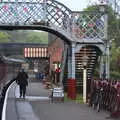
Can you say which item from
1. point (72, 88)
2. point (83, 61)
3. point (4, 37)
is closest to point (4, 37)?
point (4, 37)

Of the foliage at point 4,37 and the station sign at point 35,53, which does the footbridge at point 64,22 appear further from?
the foliage at point 4,37

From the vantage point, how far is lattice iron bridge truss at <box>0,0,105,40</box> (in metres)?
31.2

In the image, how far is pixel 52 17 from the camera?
31.4 meters

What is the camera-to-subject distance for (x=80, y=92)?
113 ft

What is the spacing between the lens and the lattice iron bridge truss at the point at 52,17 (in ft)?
102

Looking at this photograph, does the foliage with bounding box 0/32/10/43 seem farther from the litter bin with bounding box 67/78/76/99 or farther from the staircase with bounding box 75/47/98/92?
the litter bin with bounding box 67/78/76/99

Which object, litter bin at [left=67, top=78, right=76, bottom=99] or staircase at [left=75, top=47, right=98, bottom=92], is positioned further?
staircase at [left=75, top=47, right=98, bottom=92]

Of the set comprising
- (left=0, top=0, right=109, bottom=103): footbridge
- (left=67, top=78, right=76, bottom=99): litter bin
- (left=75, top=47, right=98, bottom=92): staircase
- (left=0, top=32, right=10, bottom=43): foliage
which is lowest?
(left=67, top=78, right=76, bottom=99): litter bin

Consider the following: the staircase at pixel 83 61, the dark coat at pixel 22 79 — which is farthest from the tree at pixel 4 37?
the dark coat at pixel 22 79

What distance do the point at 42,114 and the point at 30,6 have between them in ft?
41.4

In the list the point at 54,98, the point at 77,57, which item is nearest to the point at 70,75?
the point at 77,57

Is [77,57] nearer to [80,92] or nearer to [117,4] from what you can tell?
[80,92]

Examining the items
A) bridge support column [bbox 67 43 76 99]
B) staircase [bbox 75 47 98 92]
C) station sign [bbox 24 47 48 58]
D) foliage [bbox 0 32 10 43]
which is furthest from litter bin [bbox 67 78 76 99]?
foliage [bbox 0 32 10 43]

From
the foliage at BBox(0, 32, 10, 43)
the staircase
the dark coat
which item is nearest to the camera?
the dark coat
